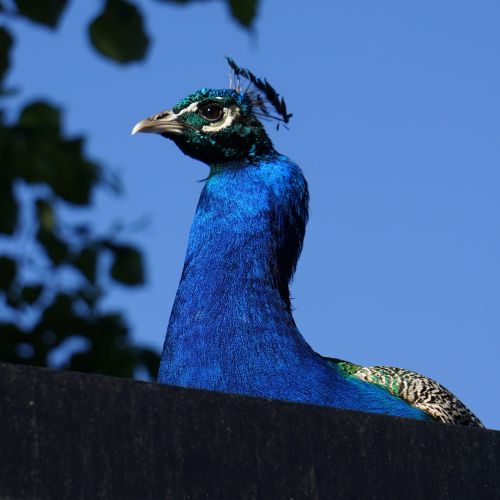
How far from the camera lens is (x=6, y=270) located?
3344mm

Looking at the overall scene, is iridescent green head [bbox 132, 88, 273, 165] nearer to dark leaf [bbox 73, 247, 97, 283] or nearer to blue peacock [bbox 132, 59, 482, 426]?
blue peacock [bbox 132, 59, 482, 426]

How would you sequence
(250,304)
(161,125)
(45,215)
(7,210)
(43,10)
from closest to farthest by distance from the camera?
1. (43,10)
2. (7,210)
3. (45,215)
4. (250,304)
5. (161,125)

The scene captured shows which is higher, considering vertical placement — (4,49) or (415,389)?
(415,389)

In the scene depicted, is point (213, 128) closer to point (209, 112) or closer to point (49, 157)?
point (209, 112)

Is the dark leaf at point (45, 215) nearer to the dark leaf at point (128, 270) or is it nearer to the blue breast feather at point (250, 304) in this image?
the dark leaf at point (128, 270)

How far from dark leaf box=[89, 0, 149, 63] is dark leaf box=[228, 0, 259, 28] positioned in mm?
190

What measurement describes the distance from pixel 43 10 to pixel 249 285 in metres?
2.97

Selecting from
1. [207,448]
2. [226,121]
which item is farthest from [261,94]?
[207,448]

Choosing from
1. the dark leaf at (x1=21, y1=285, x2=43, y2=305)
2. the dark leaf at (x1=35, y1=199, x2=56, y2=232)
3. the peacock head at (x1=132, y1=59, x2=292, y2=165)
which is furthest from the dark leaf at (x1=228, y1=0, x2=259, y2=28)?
the peacock head at (x1=132, y1=59, x2=292, y2=165)

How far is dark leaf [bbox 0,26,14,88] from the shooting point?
2514mm

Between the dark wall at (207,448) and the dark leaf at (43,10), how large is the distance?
0.71m

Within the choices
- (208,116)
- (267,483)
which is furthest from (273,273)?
(267,483)

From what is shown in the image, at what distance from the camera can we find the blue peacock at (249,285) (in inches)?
197

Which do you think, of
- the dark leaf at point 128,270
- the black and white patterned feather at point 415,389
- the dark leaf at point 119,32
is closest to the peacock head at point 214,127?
the black and white patterned feather at point 415,389
